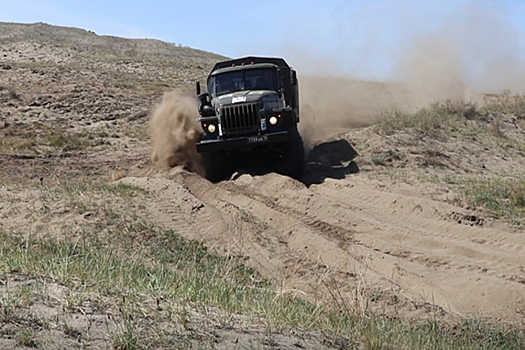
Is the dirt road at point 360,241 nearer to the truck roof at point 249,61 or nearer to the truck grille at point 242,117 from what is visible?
the truck grille at point 242,117

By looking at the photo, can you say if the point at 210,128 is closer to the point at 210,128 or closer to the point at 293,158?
the point at 210,128

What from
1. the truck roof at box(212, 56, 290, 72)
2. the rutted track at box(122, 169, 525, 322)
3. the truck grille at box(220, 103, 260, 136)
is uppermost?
the truck roof at box(212, 56, 290, 72)

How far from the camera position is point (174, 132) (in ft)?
57.7

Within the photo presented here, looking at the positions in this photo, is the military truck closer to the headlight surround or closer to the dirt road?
the headlight surround

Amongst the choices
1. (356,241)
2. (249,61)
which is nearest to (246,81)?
(249,61)

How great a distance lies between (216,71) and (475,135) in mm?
8755

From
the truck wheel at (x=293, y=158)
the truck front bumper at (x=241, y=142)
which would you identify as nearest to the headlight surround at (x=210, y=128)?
the truck front bumper at (x=241, y=142)

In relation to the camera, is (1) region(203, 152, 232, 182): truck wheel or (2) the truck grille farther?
(1) region(203, 152, 232, 182): truck wheel

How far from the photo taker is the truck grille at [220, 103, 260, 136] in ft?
48.9

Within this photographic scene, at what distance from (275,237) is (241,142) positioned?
4452mm

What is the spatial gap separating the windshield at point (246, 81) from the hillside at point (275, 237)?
186cm

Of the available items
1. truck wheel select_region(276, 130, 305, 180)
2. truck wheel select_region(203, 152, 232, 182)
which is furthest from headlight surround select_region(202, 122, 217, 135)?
truck wheel select_region(276, 130, 305, 180)

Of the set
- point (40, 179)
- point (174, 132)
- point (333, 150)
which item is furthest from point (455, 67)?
point (40, 179)

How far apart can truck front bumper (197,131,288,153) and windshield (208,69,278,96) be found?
1407 mm
